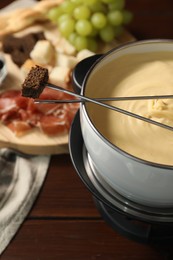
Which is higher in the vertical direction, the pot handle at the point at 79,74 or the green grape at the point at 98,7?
the pot handle at the point at 79,74

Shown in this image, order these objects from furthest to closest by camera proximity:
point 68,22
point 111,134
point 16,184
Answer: point 68,22 < point 16,184 < point 111,134

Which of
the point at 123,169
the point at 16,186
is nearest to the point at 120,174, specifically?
the point at 123,169

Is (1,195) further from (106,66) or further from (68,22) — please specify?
(68,22)

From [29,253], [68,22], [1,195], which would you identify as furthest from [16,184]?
[68,22]

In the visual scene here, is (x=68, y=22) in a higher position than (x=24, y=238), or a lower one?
higher

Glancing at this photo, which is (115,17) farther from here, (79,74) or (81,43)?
(79,74)

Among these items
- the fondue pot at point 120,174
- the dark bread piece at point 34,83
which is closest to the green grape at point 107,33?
the fondue pot at point 120,174

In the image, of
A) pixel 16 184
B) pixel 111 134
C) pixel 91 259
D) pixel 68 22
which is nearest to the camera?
pixel 111 134

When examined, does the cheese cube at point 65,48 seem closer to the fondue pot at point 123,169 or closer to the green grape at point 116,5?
the green grape at point 116,5
